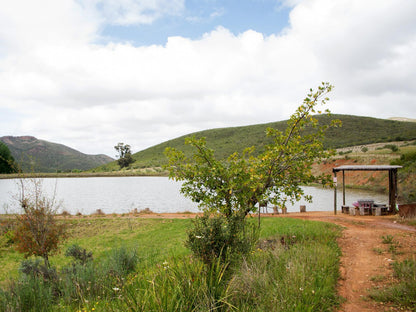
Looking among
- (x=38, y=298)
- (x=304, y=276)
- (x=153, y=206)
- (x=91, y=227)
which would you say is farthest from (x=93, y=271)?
(x=153, y=206)

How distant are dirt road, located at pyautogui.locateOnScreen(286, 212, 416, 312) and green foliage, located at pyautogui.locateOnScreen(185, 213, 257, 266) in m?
2.03

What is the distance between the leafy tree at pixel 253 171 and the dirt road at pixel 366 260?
77.1 inches

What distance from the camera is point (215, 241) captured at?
574 centimetres

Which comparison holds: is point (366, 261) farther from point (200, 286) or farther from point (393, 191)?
point (393, 191)


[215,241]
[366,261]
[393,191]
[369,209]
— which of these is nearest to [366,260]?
[366,261]

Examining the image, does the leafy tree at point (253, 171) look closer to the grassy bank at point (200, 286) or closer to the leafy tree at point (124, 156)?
the grassy bank at point (200, 286)

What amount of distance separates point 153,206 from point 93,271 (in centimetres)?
2113

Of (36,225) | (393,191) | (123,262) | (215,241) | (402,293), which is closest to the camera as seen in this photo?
(402,293)

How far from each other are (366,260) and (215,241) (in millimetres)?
4382

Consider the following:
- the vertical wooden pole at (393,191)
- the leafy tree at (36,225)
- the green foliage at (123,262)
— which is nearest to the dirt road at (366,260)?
the green foliage at (123,262)

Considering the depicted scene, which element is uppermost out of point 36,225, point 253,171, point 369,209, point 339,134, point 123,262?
point 339,134

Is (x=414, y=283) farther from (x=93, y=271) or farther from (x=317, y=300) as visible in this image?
(x=93, y=271)

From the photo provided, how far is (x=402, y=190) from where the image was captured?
24.0 metres

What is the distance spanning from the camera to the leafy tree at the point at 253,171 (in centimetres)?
729
